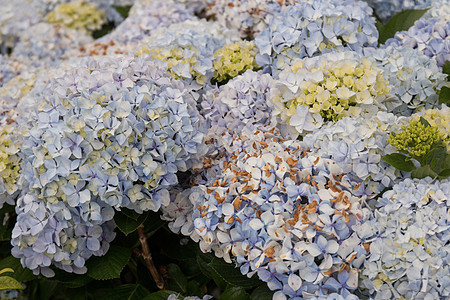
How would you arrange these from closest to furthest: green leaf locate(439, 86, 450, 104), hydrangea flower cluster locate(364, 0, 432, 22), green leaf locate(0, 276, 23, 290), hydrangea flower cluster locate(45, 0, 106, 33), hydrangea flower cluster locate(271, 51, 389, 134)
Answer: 1. green leaf locate(0, 276, 23, 290)
2. hydrangea flower cluster locate(271, 51, 389, 134)
3. green leaf locate(439, 86, 450, 104)
4. hydrangea flower cluster locate(364, 0, 432, 22)
5. hydrangea flower cluster locate(45, 0, 106, 33)

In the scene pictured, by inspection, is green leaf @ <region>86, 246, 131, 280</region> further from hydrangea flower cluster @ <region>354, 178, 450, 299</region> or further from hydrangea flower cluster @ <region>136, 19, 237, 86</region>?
hydrangea flower cluster @ <region>354, 178, 450, 299</region>

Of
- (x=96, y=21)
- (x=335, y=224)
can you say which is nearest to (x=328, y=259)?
(x=335, y=224)

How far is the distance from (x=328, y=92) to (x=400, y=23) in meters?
0.82

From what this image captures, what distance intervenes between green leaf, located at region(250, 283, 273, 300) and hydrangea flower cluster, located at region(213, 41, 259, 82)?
82cm

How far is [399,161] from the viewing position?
4.80 feet

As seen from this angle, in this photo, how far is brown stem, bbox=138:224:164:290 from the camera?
1746 mm

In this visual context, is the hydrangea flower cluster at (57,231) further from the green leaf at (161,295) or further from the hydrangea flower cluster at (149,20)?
the hydrangea flower cluster at (149,20)

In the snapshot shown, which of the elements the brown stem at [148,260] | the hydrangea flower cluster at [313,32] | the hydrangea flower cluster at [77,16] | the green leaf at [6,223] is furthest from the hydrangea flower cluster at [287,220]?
the hydrangea flower cluster at [77,16]

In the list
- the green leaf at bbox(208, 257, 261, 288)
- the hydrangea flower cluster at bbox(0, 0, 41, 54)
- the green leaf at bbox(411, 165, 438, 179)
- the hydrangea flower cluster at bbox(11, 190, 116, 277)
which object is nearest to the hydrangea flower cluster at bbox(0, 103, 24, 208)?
the hydrangea flower cluster at bbox(11, 190, 116, 277)

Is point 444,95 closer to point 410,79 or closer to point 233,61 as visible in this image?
point 410,79

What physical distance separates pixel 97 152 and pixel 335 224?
2.29 ft

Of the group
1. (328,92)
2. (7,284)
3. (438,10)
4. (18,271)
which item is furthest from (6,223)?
(438,10)

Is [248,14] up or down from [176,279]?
up

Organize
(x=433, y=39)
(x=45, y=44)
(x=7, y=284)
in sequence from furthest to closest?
(x=45, y=44)
(x=433, y=39)
(x=7, y=284)
